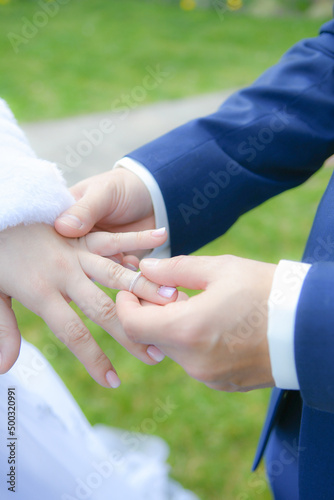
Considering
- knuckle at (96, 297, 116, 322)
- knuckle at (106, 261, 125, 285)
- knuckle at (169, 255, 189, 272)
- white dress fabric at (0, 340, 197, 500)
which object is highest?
knuckle at (169, 255, 189, 272)

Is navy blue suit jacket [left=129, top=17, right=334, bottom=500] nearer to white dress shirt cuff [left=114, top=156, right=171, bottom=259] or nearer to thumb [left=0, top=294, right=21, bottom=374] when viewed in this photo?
white dress shirt cuff [left=114, top=156, right=171, bottom=259]

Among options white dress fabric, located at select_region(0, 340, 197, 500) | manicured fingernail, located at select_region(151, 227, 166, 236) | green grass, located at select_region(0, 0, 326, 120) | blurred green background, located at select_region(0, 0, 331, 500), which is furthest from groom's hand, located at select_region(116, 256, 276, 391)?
green grass, located at select_region(0, 0, 326, 120)

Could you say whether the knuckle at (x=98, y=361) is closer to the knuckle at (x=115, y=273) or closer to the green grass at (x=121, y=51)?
the knuckle at (x=115, y=273)

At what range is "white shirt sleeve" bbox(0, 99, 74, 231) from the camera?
90cm

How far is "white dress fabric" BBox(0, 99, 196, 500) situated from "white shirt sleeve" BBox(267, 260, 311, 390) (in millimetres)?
468

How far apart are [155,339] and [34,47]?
513 cm

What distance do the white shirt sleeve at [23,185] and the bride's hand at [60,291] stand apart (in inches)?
1.8

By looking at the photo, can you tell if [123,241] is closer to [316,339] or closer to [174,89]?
[316,339]

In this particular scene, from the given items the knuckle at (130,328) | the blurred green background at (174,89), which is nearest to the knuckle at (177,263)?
the knuckle at (130,328)

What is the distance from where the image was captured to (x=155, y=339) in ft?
2.47

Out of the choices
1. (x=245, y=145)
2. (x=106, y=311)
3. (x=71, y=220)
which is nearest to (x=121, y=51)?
(x=245, y=145)

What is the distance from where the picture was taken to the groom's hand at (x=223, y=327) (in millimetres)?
706

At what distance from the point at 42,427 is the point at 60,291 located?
30 cm

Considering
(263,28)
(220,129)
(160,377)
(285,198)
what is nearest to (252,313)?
(220,129)
